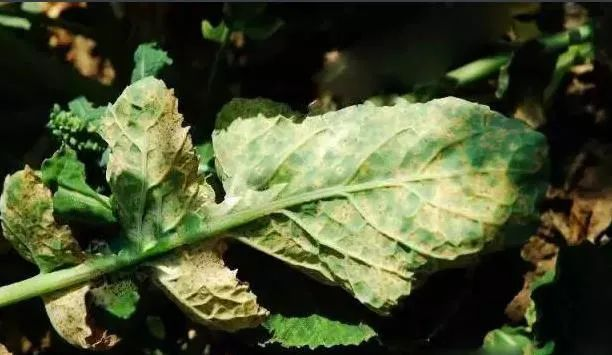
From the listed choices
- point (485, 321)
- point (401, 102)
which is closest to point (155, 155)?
point (401, 102)

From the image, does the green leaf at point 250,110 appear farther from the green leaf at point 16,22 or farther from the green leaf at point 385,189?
the green leaf at point 16,22

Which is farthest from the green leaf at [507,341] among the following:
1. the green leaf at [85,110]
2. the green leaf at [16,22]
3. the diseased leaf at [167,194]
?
the green leaf at [16,22]

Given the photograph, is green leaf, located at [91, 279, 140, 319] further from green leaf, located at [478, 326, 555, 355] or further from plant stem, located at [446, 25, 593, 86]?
plant stem, located at [446, 25, 593, 86]

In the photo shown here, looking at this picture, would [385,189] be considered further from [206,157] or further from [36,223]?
Result: [36,223]

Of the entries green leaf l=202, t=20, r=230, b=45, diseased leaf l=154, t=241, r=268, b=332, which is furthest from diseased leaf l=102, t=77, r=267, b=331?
green leaf l=202, t=20, r=230, b=45

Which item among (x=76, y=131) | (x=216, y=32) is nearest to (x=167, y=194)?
(x=76, y=131)

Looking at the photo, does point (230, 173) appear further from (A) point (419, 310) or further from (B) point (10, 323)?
(B) point (10, 323)

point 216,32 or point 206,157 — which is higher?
point 216,32
